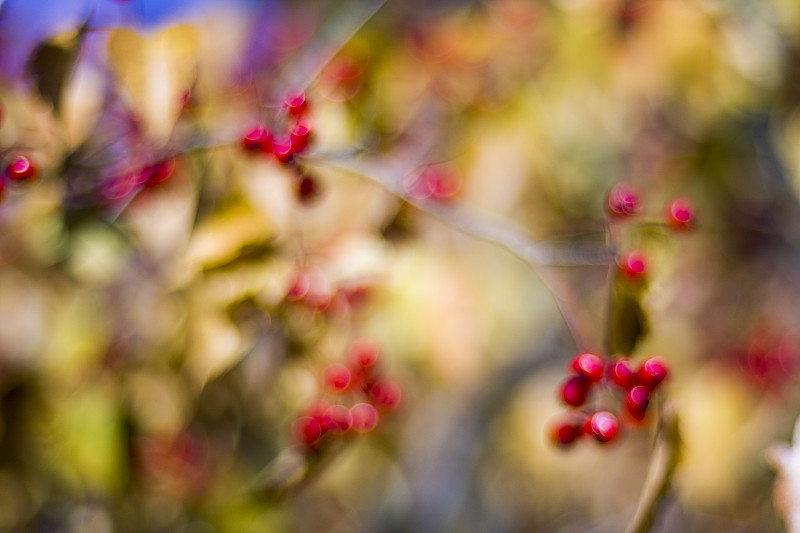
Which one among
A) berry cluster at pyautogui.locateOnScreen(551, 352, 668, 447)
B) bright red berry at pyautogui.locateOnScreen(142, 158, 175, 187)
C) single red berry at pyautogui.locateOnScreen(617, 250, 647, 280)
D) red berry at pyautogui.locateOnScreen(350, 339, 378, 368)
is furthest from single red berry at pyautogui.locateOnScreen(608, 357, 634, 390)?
bright red berry at pyautogui.locateOnScreen(142, 158, 175, 187)

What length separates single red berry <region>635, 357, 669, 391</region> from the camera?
73 centimetres

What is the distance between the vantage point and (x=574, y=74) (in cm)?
142

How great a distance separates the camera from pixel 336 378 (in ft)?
3.35

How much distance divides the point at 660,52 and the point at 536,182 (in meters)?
0.39

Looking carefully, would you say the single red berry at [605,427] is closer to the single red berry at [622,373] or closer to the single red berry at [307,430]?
the single red berry at [622,373]

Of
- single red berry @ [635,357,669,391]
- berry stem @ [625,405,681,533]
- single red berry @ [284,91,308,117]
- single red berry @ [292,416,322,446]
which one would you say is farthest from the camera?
single red berry @ [292,416,322,446]

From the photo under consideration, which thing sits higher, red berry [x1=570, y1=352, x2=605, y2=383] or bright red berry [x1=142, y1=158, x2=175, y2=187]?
bright red berry [x1=142, y1=158, x2=175, y2=187]

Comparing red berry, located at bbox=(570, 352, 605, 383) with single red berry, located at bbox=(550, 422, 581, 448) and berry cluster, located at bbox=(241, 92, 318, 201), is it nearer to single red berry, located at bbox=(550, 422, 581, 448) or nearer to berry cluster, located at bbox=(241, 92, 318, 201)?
single red berry, located at bbox=(550, 422, 581, 448)

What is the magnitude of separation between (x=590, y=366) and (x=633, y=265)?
0.13 meters

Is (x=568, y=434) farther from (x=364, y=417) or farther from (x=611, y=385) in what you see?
(x=364, y=417)

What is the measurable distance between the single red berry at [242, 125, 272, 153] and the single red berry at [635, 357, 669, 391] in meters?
0.54

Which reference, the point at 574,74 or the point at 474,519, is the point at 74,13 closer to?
the point at 574,74

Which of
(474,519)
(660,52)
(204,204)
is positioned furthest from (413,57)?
(474,519)

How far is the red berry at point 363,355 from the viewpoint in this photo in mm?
1040
